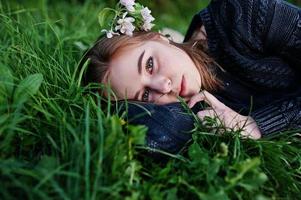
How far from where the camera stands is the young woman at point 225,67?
2.14 m

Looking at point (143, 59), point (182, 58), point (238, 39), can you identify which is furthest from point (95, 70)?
point (238, 39)

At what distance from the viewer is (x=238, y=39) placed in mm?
2338

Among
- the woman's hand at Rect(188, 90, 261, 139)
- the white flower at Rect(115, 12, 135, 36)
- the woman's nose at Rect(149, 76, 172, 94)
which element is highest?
the white flower at Rect(115, 12, 135, 36)

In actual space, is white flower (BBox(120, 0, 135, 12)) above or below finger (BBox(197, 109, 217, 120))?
above

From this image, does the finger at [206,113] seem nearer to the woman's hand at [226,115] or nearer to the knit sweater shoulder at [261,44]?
the woman's hand at [226,115]

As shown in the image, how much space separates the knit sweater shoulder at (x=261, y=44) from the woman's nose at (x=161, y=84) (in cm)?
38

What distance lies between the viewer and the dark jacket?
7.62 ft

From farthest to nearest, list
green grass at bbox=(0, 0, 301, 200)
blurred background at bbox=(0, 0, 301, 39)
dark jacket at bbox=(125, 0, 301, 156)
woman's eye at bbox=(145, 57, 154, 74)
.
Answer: blurred background at bbox=(0, 0, 301, 39), dark jacket at bbox=(125, 0, 301, 156), woman's eye at bbox=(145, 57, 154, 74), green grass at bbox=(0, 0, 301, 200)

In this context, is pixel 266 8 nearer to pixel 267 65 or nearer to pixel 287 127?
pixel 267 65

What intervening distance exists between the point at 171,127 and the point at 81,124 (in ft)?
1.14

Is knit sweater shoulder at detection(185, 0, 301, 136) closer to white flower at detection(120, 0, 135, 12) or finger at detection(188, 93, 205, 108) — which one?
finger at detection(188, 93, 205, 108)

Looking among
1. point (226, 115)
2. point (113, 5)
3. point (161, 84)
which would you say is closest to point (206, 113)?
point (226, 115)

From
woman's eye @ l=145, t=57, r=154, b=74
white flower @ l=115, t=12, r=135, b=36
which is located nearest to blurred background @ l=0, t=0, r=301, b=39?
white flower @ l=115, t=12, r=135, b=36

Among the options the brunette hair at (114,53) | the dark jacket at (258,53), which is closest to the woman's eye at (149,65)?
the brunette hair at (114,53)
